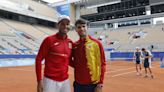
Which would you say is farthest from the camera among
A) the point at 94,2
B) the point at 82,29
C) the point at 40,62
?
the point at 94,2

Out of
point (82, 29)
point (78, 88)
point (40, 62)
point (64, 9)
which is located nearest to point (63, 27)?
point (82, 29)

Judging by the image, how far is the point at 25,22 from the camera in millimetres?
50000

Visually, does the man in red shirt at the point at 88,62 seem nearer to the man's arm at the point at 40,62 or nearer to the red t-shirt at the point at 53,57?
the red t-shirt at the point at 53,57

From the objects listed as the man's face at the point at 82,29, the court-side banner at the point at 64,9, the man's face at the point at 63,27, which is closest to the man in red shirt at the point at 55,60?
the man's face at the point at 63,27

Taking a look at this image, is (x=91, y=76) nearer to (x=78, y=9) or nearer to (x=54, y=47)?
(x=54, y=47)

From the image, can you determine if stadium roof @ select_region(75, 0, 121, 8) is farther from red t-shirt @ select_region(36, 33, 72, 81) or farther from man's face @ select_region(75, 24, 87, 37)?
red t-shirt @ select_region(36, 33, 72, 81)

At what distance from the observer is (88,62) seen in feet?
12.4

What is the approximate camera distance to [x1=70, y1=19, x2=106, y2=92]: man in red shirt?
379 cm

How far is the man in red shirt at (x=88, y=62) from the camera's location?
379 centimetres

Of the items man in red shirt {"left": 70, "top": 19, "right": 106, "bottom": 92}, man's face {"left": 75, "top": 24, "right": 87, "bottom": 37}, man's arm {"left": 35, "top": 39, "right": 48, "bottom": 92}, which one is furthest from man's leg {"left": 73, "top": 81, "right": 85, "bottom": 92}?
man's face {"left": 75, "top": 24, "right": 87, "bottom": 37}

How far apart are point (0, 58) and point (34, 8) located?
3007 cm

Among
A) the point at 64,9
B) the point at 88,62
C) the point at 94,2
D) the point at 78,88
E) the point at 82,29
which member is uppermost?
the point at 94,2

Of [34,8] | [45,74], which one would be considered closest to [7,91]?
[45,74]

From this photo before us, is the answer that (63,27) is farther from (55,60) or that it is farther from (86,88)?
(86,88)
